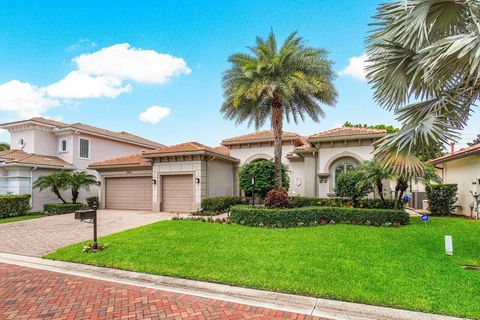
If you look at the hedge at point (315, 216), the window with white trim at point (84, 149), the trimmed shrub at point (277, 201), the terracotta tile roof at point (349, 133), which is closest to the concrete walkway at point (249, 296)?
the hedge at point (315, 216)

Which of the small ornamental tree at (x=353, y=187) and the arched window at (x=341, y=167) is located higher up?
the arched window at (x=341, y=167)

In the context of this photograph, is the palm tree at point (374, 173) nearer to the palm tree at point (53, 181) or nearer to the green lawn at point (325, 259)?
the green lawn at point (325, 259)

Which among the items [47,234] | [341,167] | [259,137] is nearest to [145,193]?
[47,234]

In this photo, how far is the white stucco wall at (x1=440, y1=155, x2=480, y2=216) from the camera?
13.6 metres

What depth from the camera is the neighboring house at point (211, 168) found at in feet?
52.6

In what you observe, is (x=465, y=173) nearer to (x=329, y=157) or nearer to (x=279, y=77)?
(x=329, y=157)

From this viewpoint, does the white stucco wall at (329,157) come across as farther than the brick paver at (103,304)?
Yes

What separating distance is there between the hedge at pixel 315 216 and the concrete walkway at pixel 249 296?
20.2ft

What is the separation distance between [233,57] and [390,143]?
9981mm

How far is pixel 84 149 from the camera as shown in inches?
850

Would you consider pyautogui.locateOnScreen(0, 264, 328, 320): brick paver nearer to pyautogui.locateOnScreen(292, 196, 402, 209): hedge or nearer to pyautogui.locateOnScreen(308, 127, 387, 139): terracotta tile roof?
pyautogui.locateOnScreen(292, 196, 402, 209): hedge

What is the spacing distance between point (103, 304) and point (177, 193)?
41.8ft

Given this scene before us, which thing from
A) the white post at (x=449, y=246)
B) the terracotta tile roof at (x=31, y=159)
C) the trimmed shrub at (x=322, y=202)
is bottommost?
the white post at (x=449, y=246)

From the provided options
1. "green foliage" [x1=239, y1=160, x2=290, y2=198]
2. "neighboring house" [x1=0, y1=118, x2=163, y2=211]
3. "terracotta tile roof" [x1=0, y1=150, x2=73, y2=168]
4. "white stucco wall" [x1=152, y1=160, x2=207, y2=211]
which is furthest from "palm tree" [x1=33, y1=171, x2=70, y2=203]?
"green foliage" [x1=239, y1=160, x2=290, y2=198]
